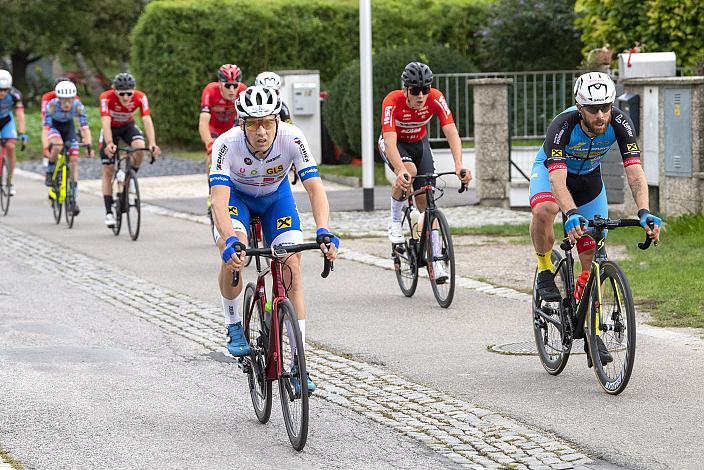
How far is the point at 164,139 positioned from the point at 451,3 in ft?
23.2

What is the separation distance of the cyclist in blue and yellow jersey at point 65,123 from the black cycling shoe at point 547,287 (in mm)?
10100

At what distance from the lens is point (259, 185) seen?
25.8ft

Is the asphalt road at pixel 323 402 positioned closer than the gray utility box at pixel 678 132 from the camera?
Yes

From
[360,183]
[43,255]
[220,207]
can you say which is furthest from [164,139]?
[220,207]

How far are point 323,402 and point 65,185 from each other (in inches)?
424

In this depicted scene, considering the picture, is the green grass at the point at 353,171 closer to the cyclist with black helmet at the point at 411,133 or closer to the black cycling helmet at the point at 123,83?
the black cycling helmet at the point at 123,83

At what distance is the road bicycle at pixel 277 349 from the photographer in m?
6.79

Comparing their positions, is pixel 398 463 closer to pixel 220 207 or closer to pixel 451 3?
pixel 220 207

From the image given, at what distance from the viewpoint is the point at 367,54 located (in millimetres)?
19016

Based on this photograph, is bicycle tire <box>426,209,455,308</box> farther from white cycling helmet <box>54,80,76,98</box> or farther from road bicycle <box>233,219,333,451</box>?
white cycling helmet <box>54,80,76,98</box>

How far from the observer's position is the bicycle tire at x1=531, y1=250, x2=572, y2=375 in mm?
8234

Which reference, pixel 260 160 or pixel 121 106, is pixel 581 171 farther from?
pixel 121 106

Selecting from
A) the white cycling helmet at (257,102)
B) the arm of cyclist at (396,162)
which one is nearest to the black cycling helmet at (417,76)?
the arm of cyclist at (396,162)

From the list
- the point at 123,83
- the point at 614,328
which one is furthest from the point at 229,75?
the point at 614,328
